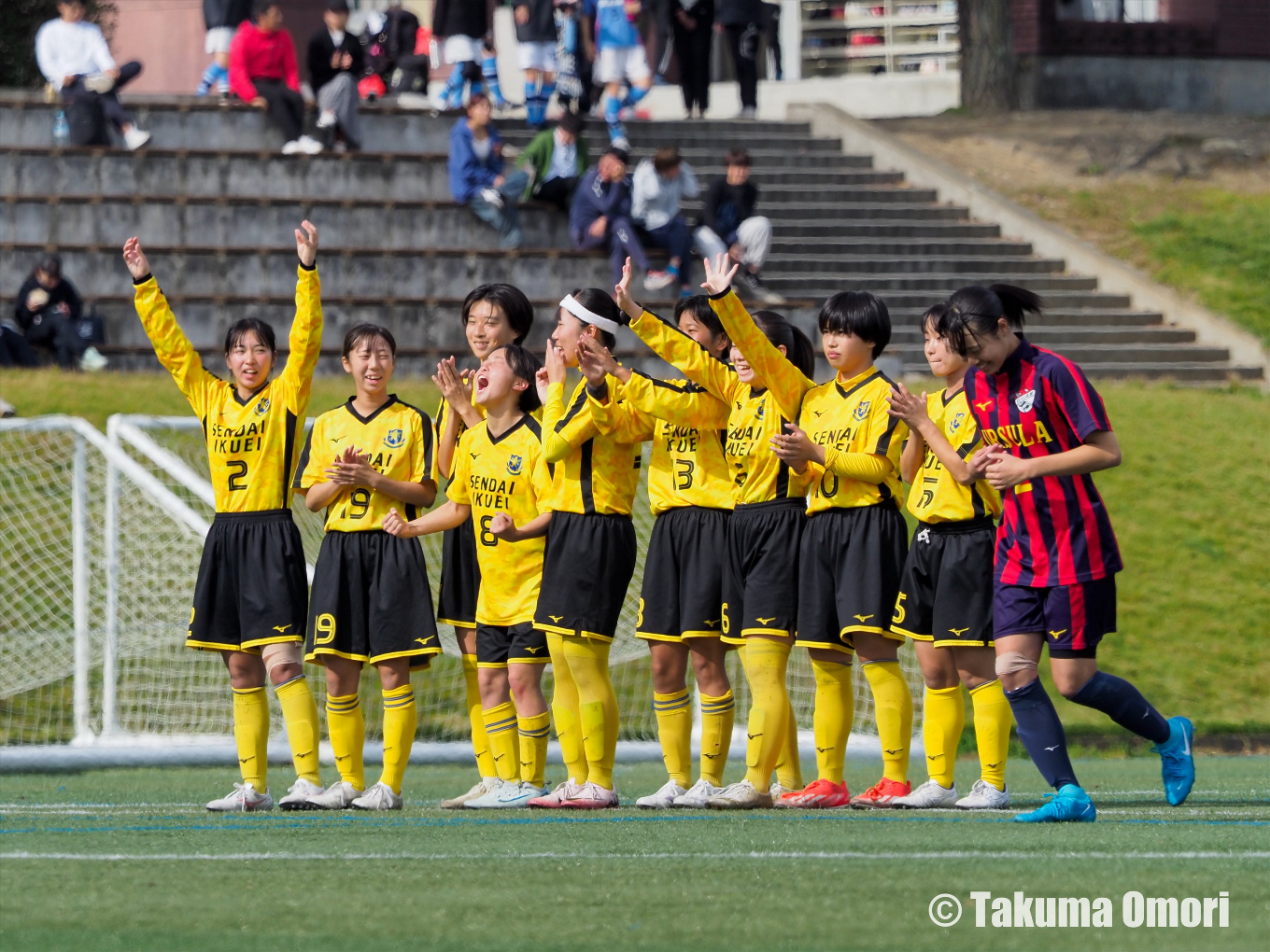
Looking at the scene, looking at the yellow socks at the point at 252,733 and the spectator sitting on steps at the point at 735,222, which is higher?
the spectator sitting on steps at the point at 735,222

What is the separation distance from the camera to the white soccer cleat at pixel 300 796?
7.49 metres

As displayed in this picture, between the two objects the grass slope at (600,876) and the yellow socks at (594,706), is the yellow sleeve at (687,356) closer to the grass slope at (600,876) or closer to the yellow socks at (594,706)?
the yellow socks at (594,706)

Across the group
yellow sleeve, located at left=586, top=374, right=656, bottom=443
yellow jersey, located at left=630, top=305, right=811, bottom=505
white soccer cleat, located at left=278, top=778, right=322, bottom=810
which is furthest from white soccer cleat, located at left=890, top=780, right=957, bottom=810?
white soccer cleat, located at left=278, top=778, right=322, bottom=810

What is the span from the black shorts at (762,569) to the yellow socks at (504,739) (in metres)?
1.03

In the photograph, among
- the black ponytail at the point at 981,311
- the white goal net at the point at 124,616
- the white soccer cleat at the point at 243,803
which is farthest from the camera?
the white goal net at the point at 124,616

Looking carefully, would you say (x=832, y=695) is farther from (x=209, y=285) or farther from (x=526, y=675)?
(x=209, y=285)

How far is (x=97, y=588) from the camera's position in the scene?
39.5 ft

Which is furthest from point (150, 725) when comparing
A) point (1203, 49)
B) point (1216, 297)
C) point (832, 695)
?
point (1203, 49)

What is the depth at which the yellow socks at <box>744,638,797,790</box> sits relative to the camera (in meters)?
7.42

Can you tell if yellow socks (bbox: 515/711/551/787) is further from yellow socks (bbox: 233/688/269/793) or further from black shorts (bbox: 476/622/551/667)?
yellow socks (bbox: 233/688/269/793)

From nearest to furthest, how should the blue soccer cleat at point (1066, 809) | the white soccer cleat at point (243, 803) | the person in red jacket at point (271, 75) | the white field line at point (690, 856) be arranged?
the white field line at point (690, 856), the blue soccer cleat at point (1066, 809), the white soccer cleat at point (243, 803), the person in red jacket at point (271, 75)

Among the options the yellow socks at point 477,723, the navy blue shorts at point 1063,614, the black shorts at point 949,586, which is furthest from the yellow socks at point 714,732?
the navy blue shorts at point 1063,614

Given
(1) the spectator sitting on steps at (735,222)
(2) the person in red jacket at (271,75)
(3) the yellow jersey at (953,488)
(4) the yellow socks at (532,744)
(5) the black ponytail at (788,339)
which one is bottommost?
(4) the yellow socks at (532,744)

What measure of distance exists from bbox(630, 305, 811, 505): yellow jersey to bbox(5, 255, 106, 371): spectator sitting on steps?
30.3ft
